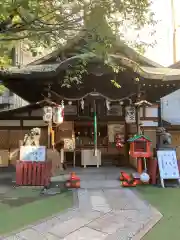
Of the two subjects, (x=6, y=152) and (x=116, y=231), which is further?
(x=6, y=152)

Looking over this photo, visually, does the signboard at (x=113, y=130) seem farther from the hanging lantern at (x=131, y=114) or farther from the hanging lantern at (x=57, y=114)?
the hanging lantern at (x=57, y=114)

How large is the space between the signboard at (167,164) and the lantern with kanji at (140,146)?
0.41 m

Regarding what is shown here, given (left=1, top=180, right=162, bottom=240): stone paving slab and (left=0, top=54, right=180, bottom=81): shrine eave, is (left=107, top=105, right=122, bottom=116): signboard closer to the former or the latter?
(left=0, top=54, right=180, bottom=81): shrine eave

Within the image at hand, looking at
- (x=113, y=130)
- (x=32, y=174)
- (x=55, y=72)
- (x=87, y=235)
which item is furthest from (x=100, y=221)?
(x=113, y=130)

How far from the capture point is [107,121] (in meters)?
11.8

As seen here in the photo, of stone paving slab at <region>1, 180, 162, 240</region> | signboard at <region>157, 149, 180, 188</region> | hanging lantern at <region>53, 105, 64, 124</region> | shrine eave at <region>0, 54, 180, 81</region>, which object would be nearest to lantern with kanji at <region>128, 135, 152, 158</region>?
signboard at <region>157, 149, 180, 188</region>

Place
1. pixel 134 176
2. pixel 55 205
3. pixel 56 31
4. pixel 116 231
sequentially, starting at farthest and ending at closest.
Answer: pixel 134 176, pixel 55 205, pixel 56 31, pixel 116 231

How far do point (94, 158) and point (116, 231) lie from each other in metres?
7.13

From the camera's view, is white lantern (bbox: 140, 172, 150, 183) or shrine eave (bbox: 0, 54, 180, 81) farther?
shrine eave (bbox: 0, 54, 180, 81)

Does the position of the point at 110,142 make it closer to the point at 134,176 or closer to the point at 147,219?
the point at 134,176

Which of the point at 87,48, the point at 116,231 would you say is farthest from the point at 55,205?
the point at 87,48

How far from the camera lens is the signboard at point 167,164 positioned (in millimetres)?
7784

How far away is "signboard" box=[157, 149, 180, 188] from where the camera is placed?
7.78 m

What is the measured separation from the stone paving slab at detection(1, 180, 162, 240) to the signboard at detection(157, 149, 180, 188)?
1887mm
